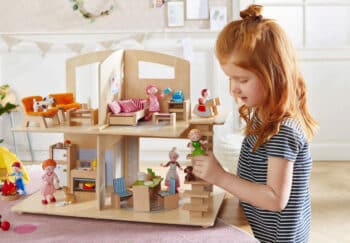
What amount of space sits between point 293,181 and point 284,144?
5.8 inches

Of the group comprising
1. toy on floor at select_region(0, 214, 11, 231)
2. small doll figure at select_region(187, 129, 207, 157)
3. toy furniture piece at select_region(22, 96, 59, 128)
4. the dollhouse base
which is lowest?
toy on floor at select_region(0, 214, 11, 231)

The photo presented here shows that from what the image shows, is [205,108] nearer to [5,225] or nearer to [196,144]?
[196,144]

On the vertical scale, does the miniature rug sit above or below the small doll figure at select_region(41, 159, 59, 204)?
below

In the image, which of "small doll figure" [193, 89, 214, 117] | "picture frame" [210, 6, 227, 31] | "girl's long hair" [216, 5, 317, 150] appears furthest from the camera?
"picture frame" [210, 6, 227, 31]

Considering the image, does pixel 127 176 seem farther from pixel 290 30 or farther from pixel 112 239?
pixel 290 30

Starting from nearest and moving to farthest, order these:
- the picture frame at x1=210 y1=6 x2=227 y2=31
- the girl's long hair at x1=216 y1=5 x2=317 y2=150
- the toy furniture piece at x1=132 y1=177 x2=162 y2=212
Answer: the girl's long hair at x1=216 y1=5 x2=317 y2=150
the toy furniture piece at x1=132 y1=177 x2=162 y2=212
the picture frame at x1=210 y1=6 x2=227 y2=31

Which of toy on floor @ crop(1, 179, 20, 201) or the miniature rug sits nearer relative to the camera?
the miniature rug

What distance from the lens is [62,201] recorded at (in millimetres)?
1721

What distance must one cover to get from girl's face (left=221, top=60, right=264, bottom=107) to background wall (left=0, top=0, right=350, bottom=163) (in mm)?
1958

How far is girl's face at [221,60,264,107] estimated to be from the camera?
4.18 feet

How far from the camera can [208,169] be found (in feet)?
4.56

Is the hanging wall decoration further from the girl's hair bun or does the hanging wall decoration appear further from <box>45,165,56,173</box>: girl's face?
the girl's hair bun

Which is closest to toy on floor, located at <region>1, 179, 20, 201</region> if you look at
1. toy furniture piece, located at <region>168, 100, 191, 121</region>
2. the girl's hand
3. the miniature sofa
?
the miniature sofa

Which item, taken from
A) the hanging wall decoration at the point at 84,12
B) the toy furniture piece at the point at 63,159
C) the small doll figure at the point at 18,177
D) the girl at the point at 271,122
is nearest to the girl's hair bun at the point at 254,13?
the girl at the point at 271,122
